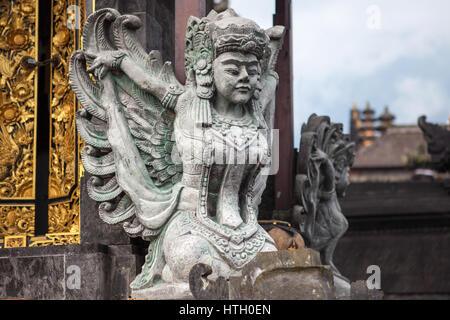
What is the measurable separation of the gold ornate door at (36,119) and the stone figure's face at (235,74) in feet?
8.62

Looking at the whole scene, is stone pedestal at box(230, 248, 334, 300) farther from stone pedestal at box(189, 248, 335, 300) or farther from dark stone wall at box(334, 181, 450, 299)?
dark stone wall at box(334, 181, 450, 299)

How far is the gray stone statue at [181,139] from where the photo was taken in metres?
7.97

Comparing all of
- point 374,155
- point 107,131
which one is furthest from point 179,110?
point 374,155

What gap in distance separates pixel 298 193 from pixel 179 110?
116 inches

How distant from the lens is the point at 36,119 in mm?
10773

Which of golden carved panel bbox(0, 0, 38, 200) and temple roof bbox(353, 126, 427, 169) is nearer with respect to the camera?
golden carved panel bbox(0, 0, 38, 200)

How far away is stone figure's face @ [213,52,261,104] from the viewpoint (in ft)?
26.3

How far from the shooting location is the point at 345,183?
39.7 ft

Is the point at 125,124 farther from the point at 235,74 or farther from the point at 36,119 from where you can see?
the point at 36,119

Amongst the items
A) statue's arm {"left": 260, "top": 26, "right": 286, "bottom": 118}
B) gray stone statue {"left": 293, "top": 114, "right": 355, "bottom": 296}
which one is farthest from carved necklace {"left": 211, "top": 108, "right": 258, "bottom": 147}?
gray stone statue {"left": 293, "top": 114, "right": 355, "bottom": 296}

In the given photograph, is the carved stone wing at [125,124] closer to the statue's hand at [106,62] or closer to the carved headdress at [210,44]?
the statue's hand at [106,62]

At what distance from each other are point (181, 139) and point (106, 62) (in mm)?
1159

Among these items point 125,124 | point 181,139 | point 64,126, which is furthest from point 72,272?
point 64,126

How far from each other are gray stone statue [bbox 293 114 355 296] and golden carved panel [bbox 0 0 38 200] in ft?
11.5
